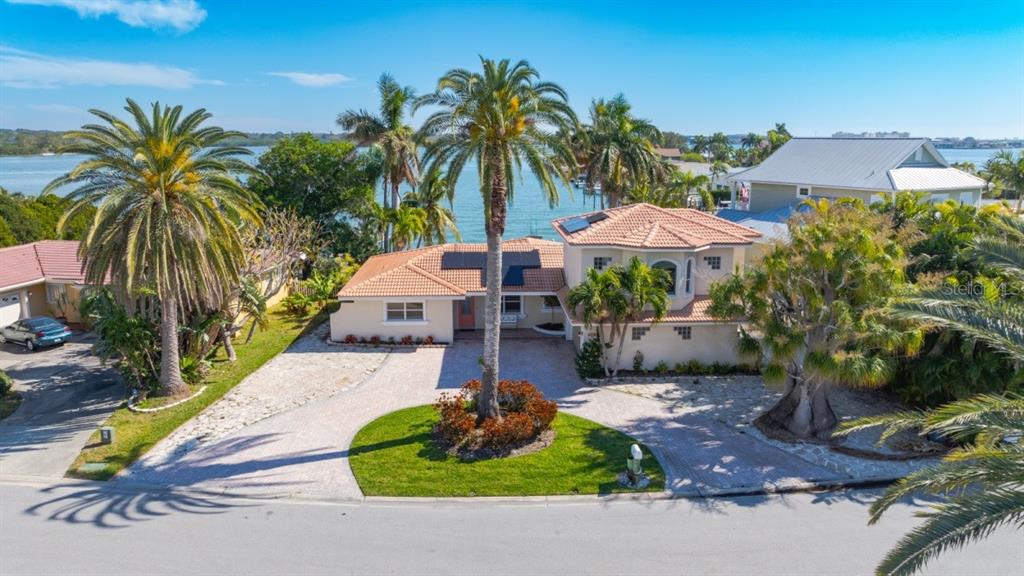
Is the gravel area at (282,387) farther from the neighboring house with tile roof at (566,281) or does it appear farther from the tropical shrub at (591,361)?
the tropical shrub at (591,361)

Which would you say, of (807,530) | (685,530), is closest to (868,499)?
(807,530)

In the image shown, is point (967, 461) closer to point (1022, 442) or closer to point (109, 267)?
point (1022, 442)

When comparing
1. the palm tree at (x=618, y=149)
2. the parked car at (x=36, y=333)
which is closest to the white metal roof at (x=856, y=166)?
the palm tree at (x=618, y=149)

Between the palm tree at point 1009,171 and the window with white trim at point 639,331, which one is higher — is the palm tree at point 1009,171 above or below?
above

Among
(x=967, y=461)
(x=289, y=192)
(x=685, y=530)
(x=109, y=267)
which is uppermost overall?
(x=289, y=192)

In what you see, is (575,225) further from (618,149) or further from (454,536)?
(454,536)

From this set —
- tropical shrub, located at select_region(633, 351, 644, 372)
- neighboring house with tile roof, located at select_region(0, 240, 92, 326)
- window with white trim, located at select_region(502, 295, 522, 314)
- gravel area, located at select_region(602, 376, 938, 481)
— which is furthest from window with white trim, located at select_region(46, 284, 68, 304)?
tropical shrub, located at select_region(633, 351, 644, 372)
